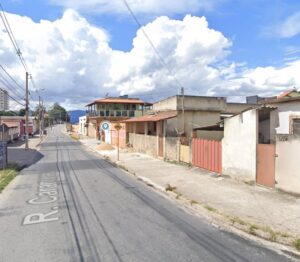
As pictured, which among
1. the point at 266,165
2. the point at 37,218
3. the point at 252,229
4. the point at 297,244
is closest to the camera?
the point at 297,244

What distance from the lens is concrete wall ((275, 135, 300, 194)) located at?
1049 cm

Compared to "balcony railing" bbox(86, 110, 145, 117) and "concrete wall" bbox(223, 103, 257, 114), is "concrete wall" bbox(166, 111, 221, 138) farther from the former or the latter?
"balcony railing" bbox(86, 110, 145, 117)

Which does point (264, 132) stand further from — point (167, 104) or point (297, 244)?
point (167, 104)

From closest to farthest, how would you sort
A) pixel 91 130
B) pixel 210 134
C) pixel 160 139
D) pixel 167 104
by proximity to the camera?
pixel 210 134 < pixel 160 139 < pixel 167 104 < pixel 91 130

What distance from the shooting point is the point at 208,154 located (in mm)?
16062

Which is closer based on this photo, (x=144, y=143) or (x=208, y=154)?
(x=208, y=154)

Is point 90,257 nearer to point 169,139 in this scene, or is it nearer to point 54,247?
point 54,247

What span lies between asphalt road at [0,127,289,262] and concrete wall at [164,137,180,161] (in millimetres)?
7888

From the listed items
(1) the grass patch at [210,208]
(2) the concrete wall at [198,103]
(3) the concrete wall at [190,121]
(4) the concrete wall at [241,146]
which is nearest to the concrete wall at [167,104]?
(2) the concrete wall at [198,103]

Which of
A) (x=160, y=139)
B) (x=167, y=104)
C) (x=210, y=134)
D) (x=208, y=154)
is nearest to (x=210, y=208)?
(x=208, y=154)

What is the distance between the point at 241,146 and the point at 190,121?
10.7 meters

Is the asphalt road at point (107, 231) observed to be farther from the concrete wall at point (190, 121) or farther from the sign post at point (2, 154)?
the concrete wall at point (190, 121)

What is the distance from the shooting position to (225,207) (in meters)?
9.39

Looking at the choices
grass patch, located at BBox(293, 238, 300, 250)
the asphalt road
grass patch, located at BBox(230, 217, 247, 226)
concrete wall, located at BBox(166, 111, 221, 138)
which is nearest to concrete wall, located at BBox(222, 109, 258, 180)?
the asphalt road
